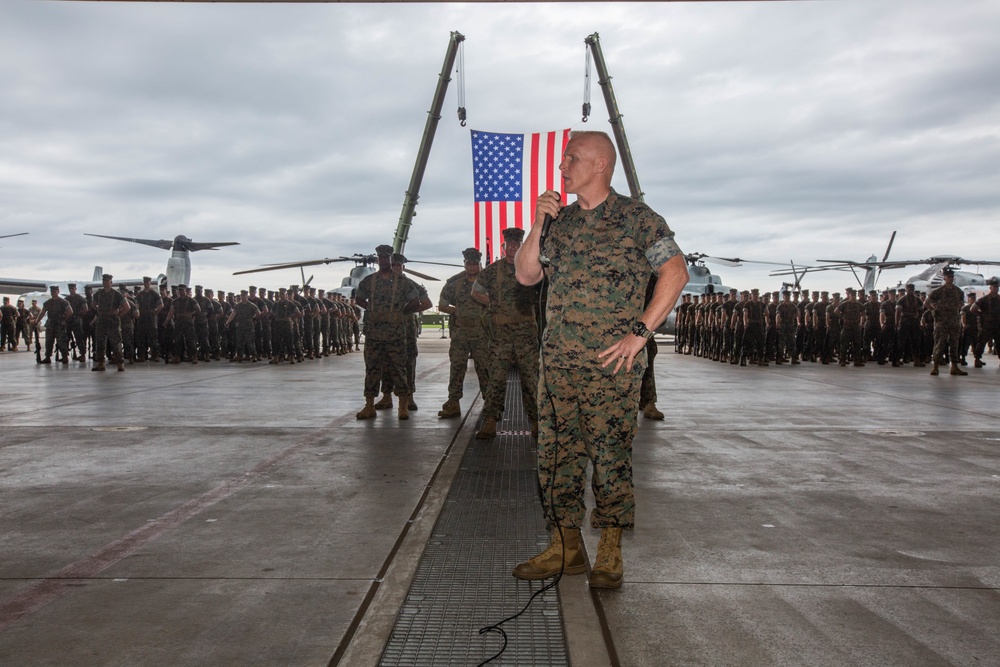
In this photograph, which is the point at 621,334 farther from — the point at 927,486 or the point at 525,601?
the point at 927,486

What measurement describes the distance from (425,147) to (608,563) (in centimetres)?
2252

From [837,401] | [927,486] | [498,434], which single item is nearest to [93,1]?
[498,434]

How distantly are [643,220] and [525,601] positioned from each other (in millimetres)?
1613

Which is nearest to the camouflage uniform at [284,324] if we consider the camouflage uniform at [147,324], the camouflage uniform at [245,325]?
the camouflage uniform at [245,325]

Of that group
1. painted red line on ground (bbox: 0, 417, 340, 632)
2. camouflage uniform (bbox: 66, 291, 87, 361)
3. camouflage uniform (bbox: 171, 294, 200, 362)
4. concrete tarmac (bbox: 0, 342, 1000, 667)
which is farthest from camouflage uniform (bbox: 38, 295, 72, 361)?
painted red line on ground (bbox: 0, 417, 340, 632)

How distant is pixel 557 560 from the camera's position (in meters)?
3.45

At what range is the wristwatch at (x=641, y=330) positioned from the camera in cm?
319

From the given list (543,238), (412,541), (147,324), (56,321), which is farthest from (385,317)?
(56,321)

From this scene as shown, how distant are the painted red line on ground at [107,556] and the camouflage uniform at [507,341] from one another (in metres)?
2.39

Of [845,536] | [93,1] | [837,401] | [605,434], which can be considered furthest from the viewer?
[837,401]

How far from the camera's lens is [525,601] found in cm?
313

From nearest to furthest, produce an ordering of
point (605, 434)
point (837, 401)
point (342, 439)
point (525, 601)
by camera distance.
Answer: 1. point (525, 601)
2. point (605, 434)
3. point (342, 439)
4. point (837, 401)

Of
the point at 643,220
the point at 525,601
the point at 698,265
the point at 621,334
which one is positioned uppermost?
the point at 698,265

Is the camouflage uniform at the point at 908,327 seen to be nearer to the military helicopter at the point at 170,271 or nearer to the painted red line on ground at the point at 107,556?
the painted red line on ground at the point at 107,556
